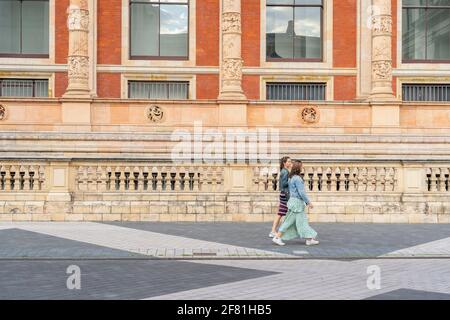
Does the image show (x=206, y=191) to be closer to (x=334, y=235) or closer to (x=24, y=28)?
(x=334, y=235)

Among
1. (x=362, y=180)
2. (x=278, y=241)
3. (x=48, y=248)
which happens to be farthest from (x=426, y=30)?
(x=48, y=248)

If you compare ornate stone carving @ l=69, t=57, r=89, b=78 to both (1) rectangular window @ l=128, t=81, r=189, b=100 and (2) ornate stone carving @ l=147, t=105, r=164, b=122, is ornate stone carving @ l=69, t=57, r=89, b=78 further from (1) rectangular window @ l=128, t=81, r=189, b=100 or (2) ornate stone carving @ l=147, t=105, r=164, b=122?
(1) rectangular window @ l=128, t=81, r=189, b=100

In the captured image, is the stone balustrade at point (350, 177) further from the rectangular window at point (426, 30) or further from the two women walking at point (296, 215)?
the rectangular window at point (426, 30)

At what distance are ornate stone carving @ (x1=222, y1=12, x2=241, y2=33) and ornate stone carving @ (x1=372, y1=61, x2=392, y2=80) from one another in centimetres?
516

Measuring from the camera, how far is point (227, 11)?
2566 centimetres

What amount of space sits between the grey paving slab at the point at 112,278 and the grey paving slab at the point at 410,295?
2248 millimetres

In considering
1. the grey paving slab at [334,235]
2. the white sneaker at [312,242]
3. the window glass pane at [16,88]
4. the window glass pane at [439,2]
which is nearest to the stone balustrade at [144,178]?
the grey paving slab at [334,235]

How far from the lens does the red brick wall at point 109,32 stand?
94.5 feet

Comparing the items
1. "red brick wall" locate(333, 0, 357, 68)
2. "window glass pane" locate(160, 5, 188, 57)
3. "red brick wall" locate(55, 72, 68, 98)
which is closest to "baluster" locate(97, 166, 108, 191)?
"red brick wall" locate(55, 72, 68, 98)

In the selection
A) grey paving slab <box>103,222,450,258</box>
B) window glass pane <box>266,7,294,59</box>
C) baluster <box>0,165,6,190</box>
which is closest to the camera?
grey paving slab <box>103,222,450,258</box>

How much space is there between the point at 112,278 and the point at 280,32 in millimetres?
20711

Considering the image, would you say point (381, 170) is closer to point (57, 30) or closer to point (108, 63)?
point (108, 63)

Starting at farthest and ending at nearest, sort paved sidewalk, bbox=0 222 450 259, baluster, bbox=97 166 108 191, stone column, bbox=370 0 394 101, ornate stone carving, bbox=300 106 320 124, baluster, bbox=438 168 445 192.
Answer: stone column, bbox=370 0 394 101 → ornate stone carving, bbox=300 106 320 124 → baluster, bbox=438 168 445 192 → baluster, bbox=97 166 108 191 → paved sidewalk, bbox=0 222 450 259

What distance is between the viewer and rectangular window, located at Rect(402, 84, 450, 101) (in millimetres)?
29594
